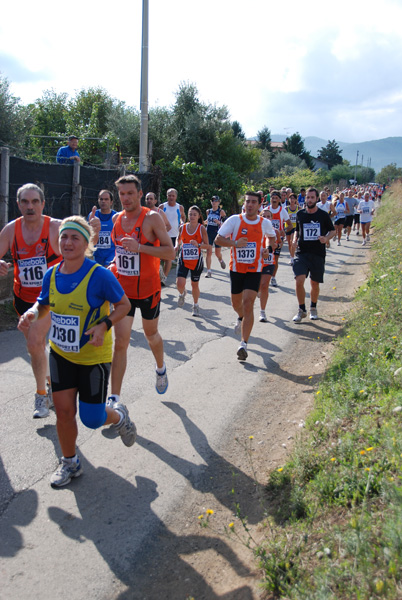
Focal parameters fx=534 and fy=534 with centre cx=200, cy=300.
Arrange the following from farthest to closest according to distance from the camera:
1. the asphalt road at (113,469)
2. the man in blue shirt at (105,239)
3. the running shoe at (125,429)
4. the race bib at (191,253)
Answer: the race bib at (191,253), the man in blue shirt at (105,239), the running shoe at (125,429), the asphalt road at (113,469)

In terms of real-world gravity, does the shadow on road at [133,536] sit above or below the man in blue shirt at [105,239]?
below

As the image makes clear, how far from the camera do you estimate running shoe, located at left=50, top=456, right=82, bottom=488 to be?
3.90 meters

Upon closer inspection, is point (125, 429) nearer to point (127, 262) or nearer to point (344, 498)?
point (127, 262)

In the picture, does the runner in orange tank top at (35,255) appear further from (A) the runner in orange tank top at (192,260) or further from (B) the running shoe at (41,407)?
(A) the runner in orange tank top at (192,260)

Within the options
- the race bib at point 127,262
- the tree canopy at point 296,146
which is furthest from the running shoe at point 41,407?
the tree canopy at point 296,146

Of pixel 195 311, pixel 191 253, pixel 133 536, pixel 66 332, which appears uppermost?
pixel 191 253

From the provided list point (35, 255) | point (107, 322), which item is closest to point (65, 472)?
point (107, 322)

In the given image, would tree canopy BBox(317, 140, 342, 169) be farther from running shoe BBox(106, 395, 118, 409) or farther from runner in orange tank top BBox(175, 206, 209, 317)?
running shoe BBox(106, 395, 118, 409)

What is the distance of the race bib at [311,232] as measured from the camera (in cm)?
899

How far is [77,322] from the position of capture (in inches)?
146

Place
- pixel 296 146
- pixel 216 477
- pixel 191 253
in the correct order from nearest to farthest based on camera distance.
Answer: pixel 216 477 < pixel 191 253 < pixel 296 146

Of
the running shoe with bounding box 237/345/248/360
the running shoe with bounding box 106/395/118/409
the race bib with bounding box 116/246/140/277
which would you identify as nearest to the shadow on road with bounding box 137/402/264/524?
the running shoe with bounding box 106/395/118/409

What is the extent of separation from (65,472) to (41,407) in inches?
47.8

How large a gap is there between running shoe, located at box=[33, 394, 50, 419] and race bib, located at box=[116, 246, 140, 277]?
139cm
